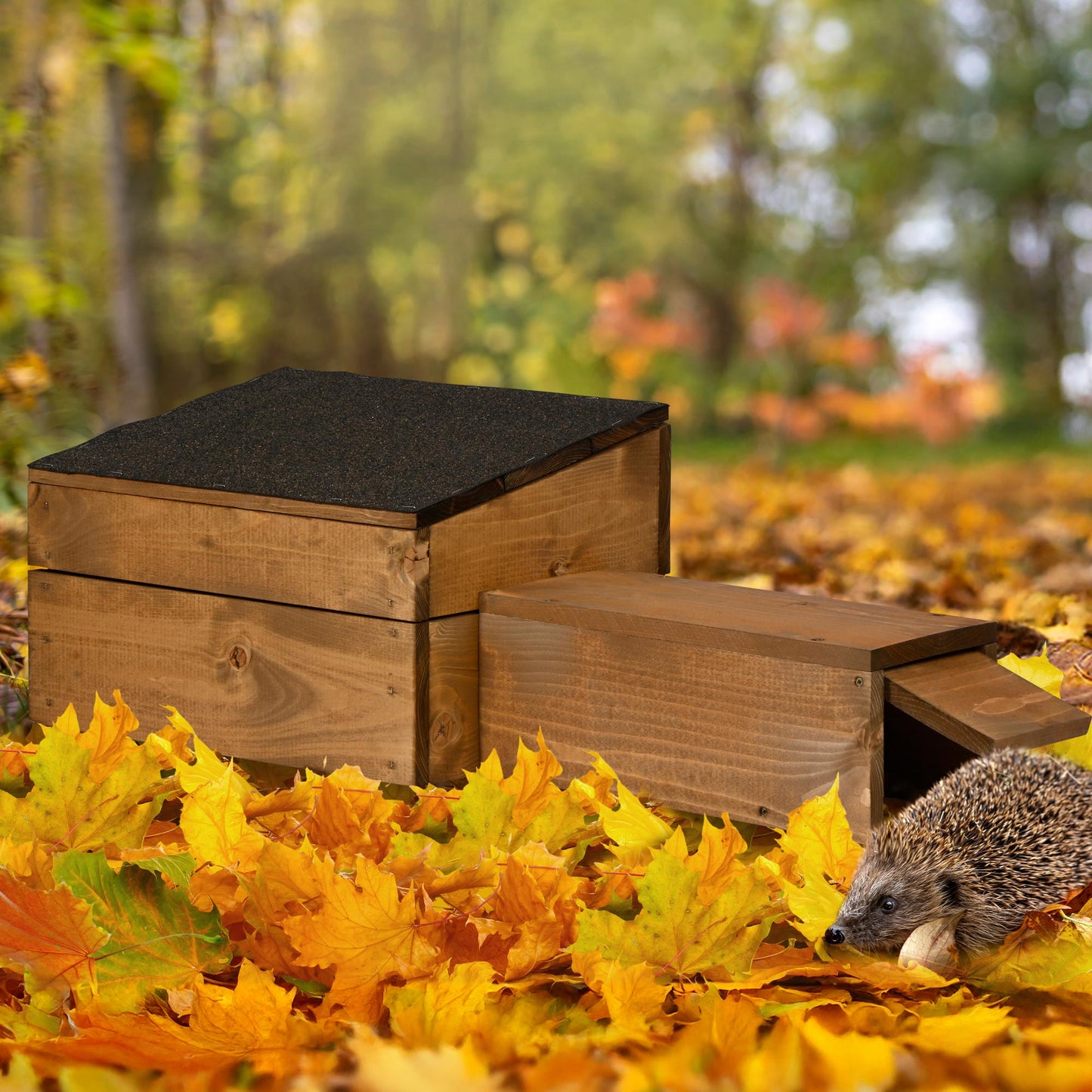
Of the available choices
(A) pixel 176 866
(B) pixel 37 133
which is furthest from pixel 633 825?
(B) pixel 37 133

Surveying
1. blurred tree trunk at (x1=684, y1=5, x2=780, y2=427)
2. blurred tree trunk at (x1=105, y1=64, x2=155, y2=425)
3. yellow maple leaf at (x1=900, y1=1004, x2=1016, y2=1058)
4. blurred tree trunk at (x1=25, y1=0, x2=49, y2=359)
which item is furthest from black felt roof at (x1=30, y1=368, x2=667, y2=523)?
blurred tree trunk at (x1=684, y1=5, x2=780, y2=427)

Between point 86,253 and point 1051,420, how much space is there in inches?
513

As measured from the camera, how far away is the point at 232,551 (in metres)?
2.56

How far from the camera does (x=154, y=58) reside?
4.90 metres

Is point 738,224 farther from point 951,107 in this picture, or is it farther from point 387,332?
point 387,332

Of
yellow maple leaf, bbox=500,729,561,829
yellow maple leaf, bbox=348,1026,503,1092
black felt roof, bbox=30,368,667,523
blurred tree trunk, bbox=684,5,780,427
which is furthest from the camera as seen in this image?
blurred tree trunk, bbox=684,5,780,427

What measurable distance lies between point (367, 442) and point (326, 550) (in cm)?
37

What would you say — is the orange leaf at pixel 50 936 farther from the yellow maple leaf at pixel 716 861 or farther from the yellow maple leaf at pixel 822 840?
the yellow maple leaf at pixel 822 840

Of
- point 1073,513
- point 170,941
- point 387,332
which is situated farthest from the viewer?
point 387,332

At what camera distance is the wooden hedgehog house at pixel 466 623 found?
7.01ft

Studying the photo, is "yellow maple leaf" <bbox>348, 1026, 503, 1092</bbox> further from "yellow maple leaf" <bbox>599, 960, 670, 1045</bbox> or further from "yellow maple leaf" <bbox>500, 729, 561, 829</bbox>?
"yellow maple leaf" <bbox>500, 729, 561, 829</bbox>

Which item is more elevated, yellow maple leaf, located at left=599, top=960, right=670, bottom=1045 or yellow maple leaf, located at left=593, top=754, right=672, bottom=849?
yellow maple leaf, located at left=593, top=754, right=672, bottom=849

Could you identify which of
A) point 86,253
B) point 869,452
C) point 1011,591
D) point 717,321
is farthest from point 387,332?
point 1011,591

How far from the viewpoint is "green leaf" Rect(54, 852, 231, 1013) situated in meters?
1.55
